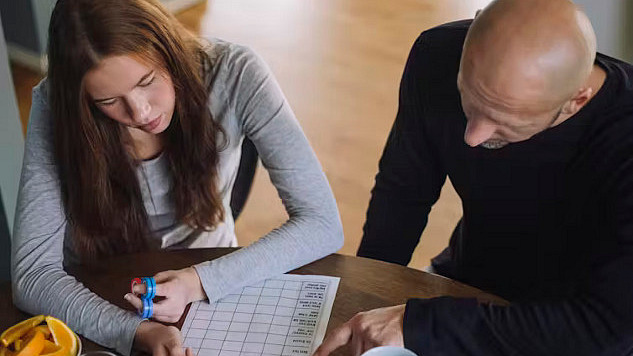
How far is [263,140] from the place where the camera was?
56.1 inches

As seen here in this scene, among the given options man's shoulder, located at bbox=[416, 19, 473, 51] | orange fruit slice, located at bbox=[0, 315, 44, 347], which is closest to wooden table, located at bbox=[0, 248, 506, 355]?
orange fruit slice, located at bbox=[0, 315, 44, 347]

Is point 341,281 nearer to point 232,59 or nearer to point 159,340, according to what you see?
point 159,340

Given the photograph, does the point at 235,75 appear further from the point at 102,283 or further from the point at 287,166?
the point at 102,283

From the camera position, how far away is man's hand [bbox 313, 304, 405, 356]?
1108 millimetres

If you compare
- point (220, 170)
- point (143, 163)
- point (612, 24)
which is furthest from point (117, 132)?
point (612, 24)

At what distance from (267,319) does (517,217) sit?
1.62ft

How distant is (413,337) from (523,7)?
505 millimetres

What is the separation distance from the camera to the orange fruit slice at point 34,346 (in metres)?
1.02

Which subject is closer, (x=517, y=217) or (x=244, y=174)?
(x=517, y=217)

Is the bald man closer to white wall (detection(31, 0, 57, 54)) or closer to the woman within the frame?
the woman

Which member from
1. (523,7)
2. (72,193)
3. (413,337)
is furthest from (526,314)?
(72,193)

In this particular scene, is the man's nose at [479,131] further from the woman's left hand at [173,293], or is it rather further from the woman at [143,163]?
the woman's left hand at [173,293]

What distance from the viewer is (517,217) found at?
1.36m

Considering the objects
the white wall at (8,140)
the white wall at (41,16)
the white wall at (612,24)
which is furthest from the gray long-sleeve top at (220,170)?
the white wall at (41,16)
